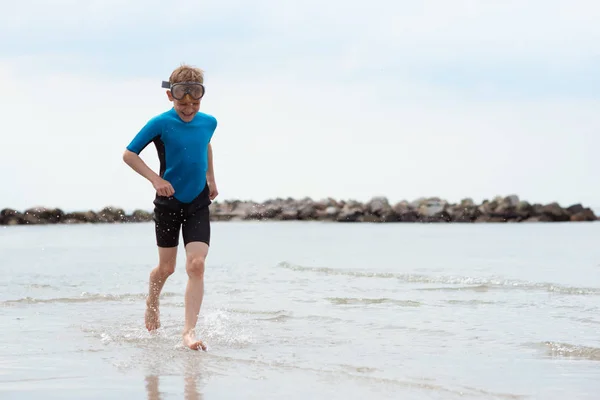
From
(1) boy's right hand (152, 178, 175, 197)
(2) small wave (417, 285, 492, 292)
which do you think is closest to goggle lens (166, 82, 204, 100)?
(1) boy's right hand (152, 178, 175, 197)

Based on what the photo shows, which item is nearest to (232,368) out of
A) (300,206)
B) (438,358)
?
(438,358)

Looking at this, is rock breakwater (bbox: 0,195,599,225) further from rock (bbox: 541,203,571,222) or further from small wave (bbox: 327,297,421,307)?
small wave (bbox: 327,297,421,307)

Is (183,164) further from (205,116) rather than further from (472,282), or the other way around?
(472,282)

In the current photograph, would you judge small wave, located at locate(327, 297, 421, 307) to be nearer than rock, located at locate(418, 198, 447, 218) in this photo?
Yes

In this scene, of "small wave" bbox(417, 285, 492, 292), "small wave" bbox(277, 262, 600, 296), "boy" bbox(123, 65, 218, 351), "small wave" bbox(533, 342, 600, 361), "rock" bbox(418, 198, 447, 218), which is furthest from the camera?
"rock" bbox(418, 198, 447, 218)

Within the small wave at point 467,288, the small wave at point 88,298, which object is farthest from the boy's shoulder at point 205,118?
the small wave at point 467,288

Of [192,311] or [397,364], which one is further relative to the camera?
[192,311]

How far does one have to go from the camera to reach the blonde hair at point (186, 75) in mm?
6609

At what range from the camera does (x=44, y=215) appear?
4681 centimetres

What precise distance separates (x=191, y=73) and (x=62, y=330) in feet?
8.60

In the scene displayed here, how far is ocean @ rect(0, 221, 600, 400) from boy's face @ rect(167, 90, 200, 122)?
178 centimetres

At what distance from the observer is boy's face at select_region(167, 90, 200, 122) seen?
21.5ft

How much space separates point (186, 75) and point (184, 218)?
44.3 inches

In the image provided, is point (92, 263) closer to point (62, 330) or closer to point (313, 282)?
point (313, 282)
